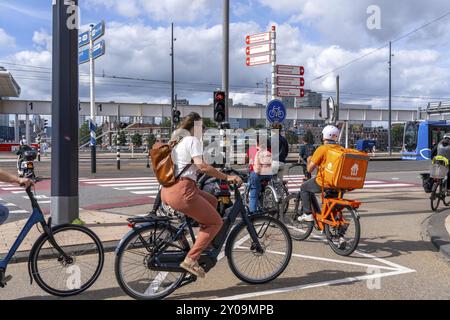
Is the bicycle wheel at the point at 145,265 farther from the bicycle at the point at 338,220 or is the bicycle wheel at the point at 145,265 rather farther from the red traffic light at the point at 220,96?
the red traffic light at the point at 220,96

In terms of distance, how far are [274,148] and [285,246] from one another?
4.49 m

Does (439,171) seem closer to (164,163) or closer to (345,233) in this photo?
(345,233)

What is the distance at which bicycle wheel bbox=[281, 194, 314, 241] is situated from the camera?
273 inches

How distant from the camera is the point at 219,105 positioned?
11.8 meters

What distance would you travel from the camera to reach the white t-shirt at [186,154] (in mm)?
4383

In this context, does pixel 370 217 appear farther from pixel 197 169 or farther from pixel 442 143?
pixel 197 169

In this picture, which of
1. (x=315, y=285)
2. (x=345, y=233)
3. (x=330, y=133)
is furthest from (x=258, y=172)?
(x=315, y=285)

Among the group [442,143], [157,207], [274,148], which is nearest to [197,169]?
[157,207]

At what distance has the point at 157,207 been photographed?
830cm

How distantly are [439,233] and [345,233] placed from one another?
1982mm

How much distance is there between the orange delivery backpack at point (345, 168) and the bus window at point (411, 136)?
110 ft

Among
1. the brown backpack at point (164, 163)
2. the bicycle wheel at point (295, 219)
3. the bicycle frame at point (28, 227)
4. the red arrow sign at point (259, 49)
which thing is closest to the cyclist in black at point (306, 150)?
the red arrow sign at point (259, 49)

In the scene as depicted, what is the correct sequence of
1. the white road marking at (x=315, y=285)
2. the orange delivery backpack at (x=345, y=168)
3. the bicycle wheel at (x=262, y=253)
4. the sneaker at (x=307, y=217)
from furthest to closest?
the sneaker at (x=307, y=217), the orange delivery backpack at (x=345, y=168), the bicycle wheel at (x=262, y=253), the white road marking at (x=315, y=285)

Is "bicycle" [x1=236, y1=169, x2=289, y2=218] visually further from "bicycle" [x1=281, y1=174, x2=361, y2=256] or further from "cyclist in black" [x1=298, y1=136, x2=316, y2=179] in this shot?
"cyclist in black" [x1=298, y1=136, x2=316, y2=179]
